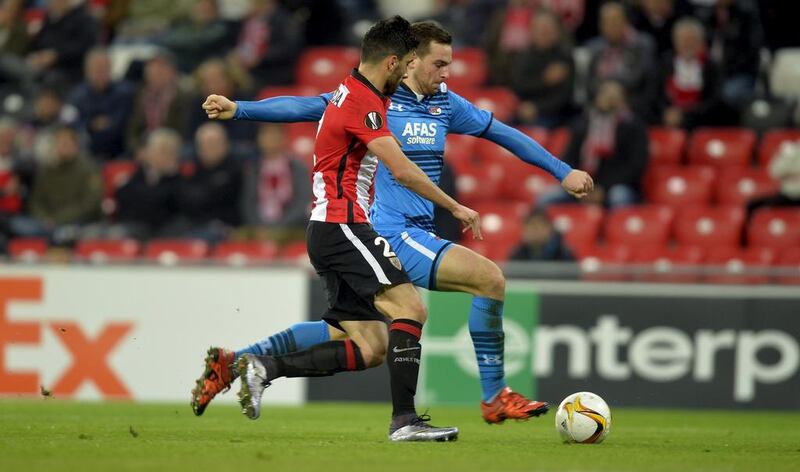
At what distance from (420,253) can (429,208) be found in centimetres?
49

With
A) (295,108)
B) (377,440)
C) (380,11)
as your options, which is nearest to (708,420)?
(377,440)

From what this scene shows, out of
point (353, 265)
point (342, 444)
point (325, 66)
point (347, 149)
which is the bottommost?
point (342, 444)

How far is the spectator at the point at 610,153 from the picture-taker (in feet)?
46.3

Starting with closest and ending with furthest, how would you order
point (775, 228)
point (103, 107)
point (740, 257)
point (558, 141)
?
1. point (740, 257)
2. point (775, 228)
3. point (558, 141)
4. point (103, 107)

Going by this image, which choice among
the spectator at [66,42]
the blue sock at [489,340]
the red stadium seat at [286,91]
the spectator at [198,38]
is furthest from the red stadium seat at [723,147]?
the spectator at [66,42]

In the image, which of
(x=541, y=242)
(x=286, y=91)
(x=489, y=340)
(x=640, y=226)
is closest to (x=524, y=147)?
(x=489, y=340)

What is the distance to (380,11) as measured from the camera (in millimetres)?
17625

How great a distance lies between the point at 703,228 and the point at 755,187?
1041 mm

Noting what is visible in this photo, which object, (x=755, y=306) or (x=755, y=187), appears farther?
(x=755, y=187)

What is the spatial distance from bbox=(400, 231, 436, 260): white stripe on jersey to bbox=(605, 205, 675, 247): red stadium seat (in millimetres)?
5785

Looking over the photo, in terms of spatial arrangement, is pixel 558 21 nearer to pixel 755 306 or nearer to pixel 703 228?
pixel 703 228

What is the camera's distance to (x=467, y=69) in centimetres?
1616

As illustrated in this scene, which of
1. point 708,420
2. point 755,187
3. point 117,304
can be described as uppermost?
point 755,187

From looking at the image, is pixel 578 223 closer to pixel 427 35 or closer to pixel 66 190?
pixel 66 190
